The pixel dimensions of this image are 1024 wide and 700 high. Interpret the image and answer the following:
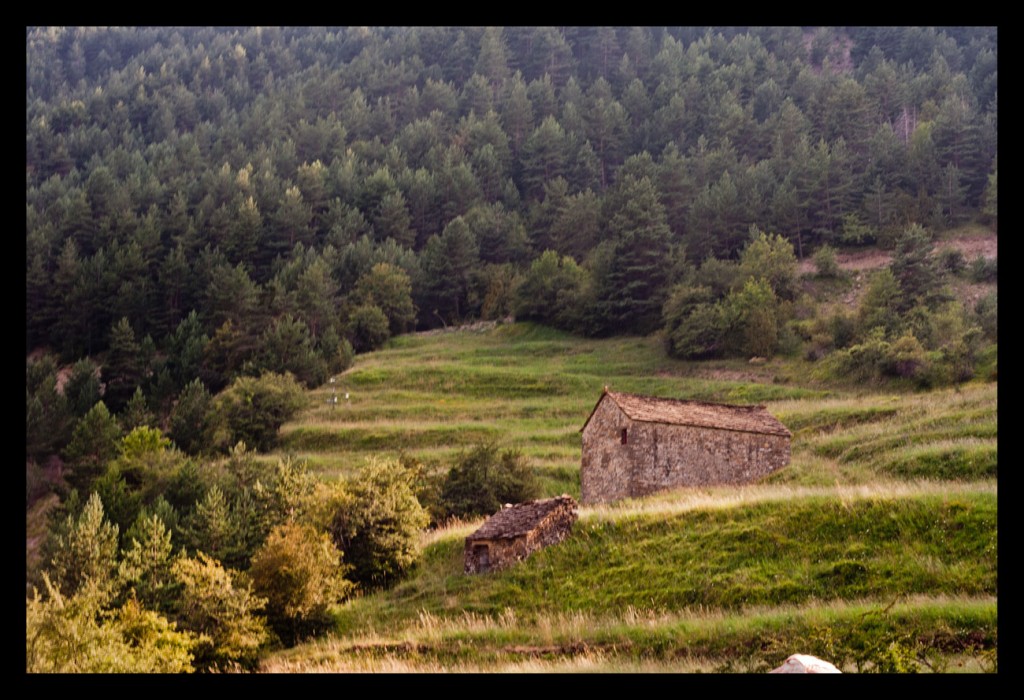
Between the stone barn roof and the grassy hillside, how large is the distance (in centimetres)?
206

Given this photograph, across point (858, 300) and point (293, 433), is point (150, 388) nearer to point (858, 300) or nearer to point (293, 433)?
point (293, 433)

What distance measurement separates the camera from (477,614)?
29469 millimetres

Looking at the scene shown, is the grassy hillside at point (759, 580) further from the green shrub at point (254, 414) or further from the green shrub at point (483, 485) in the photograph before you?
the green shrub at point (254, 414)

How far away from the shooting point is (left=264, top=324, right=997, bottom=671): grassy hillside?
21891 mm

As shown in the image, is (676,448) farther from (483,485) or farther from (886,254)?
(886,254)

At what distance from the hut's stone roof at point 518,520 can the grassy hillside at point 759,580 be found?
992 millimetres

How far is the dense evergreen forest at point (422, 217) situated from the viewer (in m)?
66.3

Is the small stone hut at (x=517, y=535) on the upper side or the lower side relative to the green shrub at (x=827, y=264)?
lower

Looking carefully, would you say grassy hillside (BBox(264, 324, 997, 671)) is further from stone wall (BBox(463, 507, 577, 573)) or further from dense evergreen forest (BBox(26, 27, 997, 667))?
dense evergreen forest (BBox(26, 27, 997, 667))

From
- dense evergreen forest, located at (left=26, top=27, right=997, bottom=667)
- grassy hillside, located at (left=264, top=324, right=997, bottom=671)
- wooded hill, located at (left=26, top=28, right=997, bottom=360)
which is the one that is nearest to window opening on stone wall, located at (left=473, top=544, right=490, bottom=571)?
grassy hillside, located at (left=264, top=324, right=997, bottom=671)

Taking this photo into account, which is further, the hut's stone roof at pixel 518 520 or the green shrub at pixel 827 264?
the green shrub at pixel 827 264

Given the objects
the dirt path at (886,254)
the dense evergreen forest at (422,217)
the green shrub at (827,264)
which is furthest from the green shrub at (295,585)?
the dirt path at (886,254)

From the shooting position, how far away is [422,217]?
128 meters
